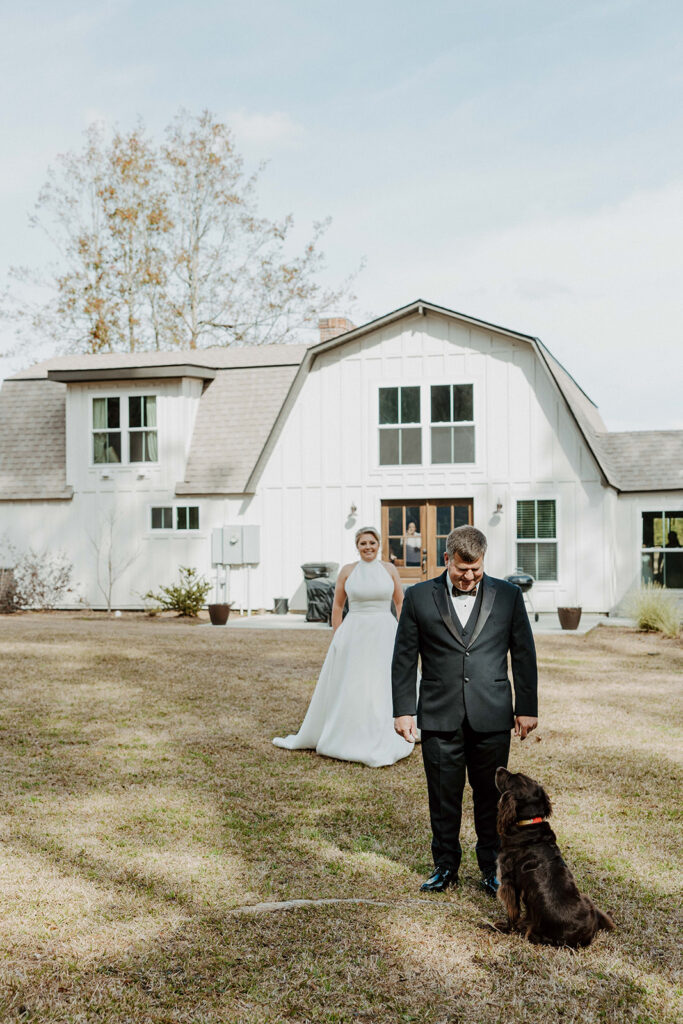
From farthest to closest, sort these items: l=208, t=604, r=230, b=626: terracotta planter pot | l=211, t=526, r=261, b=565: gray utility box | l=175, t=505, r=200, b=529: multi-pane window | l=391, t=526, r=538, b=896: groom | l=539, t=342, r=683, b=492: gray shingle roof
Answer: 1. l=175, t=505, r=200, b=529: multi-pane window
2. l=211, t=526, r=261, b=565: gray utility box
3. l=539, t=342, r=683, b=492: gray shingle roof
4. l=208, t=604, r=230, b=626: terracotta planter pot
5. l=391, t=526, r=538, b=896: groom

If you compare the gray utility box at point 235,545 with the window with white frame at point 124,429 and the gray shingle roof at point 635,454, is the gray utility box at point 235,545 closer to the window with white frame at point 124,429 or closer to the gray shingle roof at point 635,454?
the window with white frame at point 124,429

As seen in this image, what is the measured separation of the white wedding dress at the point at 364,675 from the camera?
27.0 ft

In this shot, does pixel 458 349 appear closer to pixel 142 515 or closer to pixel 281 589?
pixel 281 589

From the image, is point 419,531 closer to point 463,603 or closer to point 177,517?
point 177,517

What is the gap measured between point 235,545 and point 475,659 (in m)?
16.9


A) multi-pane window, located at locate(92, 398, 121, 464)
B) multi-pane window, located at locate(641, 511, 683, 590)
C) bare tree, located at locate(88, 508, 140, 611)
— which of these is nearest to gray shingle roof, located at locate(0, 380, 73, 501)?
multi-pane window, located at locate(92, 398, 121, 464)

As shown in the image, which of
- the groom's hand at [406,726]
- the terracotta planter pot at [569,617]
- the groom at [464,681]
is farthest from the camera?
the terracotta planter pot at [569,617]

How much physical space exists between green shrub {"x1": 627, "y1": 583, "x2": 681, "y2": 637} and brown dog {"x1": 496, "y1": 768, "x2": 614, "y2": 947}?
44.9 feet

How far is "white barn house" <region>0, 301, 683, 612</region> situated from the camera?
2094cm

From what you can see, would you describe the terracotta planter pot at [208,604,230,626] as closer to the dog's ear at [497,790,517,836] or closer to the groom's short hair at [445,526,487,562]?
the groom's short hair at [445,526,487,562]

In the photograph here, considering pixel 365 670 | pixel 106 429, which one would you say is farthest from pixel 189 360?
pixel 365 670

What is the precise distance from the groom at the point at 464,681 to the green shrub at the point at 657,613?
13.3 metres

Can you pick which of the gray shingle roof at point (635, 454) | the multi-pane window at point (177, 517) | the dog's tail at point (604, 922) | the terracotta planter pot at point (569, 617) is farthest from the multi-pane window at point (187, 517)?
the dog's tail at point (604, 922)

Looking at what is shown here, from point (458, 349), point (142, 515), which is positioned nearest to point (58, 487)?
point (142, 515)
